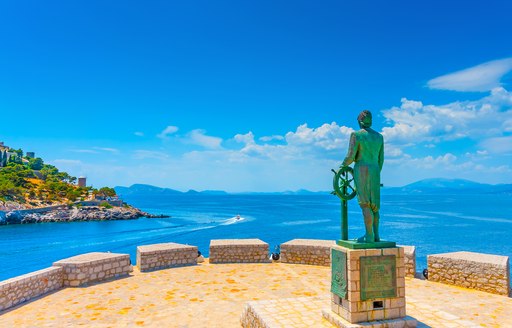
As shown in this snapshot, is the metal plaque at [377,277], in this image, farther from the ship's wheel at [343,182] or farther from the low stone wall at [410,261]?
the low stone wall at [410,261]

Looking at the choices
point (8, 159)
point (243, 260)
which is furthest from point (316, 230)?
point (8, 159)

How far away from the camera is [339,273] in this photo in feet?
21.6

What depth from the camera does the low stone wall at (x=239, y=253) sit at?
44.9 feet

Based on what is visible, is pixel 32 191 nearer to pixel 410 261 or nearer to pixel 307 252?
pixel 307 252

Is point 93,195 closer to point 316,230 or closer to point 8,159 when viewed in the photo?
point 8,159

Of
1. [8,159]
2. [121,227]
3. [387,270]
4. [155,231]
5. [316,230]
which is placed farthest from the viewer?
[8,159]

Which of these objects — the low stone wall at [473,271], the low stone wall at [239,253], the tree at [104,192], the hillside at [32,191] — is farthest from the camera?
the tree at [104,192]

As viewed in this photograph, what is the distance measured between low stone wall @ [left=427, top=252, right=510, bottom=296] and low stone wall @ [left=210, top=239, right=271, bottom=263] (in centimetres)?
605

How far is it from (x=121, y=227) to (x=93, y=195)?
40059 millimetres

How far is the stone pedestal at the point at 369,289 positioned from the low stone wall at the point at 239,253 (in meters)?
7.27

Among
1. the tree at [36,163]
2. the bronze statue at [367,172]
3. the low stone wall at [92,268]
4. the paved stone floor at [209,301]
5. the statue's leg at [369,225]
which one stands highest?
the tree at [36,163]

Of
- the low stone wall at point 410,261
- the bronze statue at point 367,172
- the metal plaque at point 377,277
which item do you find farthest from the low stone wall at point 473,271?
the bronze statue at point 367,172

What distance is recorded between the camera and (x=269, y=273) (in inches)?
474

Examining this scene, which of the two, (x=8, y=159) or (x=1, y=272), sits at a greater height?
(x=8, y=159)
